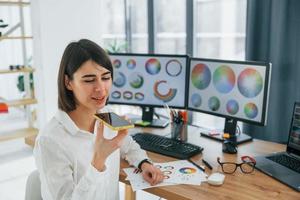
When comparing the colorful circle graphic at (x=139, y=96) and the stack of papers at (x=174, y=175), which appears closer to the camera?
the stack of papers at (x=174, y=175)

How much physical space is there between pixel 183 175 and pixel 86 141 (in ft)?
1.45

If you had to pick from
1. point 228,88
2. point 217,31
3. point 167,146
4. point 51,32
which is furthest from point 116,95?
point 51,32

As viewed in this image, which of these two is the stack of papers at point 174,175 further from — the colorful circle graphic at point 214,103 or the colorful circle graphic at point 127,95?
the colorful circle graphic at point 127,95

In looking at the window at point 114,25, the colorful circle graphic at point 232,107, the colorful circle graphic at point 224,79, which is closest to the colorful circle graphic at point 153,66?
the colorful circle graphic at point 224,79

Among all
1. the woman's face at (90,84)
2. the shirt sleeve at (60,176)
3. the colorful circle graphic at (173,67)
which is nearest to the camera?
the shirt sleeve at (60,176)

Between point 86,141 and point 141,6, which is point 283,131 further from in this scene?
Result: point 141,6

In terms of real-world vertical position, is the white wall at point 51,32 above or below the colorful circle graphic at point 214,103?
above

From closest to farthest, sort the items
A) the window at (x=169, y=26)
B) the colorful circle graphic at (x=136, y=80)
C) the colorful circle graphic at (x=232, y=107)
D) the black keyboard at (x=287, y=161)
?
the black keyboard at (x=287, y=161), the colorful circle graphic at (x=232, y=107), the colorful circle graphic at (x=136, y=80), the window at (x=169, y=26)

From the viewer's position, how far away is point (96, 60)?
4.15ft

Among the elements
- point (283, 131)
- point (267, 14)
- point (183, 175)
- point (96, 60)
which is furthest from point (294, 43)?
point (96, 60)

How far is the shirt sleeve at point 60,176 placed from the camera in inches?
43.9

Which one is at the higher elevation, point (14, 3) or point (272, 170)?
point (14, 3)

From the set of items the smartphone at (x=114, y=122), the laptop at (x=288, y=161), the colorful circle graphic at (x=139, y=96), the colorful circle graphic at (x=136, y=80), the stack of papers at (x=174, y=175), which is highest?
the colorful circle graphic at (x=136, y=80)

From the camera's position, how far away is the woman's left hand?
1388 mm
